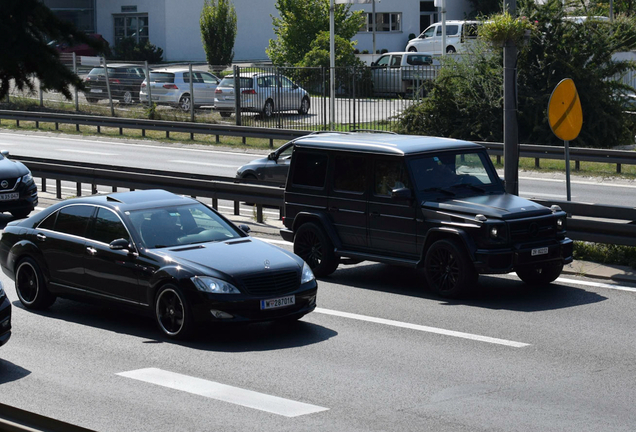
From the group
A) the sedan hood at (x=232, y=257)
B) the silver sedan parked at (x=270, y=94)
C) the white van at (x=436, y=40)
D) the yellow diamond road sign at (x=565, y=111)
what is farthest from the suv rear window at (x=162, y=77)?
the sedan hood at (x=232, y=257)

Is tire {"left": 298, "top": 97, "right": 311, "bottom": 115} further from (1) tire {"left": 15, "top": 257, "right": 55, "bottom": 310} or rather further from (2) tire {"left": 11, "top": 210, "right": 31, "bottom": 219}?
(1) tire {"left": 15, "top": 257, "right": 55, "bottom": 310}

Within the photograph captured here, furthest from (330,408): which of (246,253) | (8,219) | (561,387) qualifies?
(8,219)

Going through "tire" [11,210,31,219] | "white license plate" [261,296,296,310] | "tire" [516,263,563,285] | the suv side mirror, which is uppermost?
the suv side mirror

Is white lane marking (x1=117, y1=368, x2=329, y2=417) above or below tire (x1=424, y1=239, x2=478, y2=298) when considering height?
below

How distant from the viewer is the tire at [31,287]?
11.1m

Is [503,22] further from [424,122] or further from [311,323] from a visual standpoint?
[424,122]

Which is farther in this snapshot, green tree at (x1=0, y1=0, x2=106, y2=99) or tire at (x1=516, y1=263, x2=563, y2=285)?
tire at (x1=516, y1=263, x2=563, y2=285)

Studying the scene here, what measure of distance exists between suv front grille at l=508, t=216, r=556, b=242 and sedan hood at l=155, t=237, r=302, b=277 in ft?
8.68

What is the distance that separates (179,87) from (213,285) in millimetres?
29096

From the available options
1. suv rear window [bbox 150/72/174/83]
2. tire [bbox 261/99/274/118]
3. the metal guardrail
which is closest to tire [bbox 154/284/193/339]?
the metal guardrail

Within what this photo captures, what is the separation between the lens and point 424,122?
29219 mm

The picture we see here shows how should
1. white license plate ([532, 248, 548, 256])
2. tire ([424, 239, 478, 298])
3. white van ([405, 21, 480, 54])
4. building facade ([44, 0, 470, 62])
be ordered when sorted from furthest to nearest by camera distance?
1. building facade ([44, 0, 470, 62])
2. white van ([405, 21, 480, 54])
3. white license plate ([532, 248, 548, 256])
4. tire ([424, 239, 478, 298])

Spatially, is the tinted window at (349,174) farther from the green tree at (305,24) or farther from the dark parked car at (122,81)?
the green tree at (305,24)

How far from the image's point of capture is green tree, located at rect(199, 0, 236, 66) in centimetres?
5831
